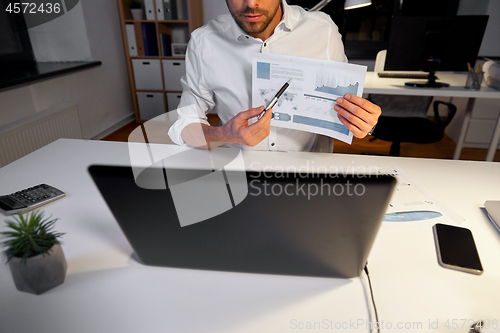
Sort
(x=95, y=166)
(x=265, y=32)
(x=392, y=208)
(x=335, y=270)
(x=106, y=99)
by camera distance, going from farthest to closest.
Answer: (x=106, y=99), (x=265, y=32), (x=392, y=208), (x=335, y=270), (x=95, y=166)

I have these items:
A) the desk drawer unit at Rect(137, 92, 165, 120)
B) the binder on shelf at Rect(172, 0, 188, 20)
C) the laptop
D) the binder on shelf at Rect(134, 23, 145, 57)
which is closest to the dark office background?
the binder on shelf at Rect(172, 0, 188, 20)

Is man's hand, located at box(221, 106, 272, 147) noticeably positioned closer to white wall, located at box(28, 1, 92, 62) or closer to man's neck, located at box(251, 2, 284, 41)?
man's neck, located at box(251, 2, 284, 41)

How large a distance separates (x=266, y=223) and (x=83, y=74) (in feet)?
9.94

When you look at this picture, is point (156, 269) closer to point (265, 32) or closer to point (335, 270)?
point (335, 270)

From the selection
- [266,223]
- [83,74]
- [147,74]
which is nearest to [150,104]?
[147,74]

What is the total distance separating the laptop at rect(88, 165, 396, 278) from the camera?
45 cm

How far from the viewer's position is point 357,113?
0.90 metres

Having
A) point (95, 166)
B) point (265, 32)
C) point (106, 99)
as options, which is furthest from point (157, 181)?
point (106, 99)

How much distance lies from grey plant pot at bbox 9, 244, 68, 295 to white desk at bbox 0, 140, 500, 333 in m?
0.02

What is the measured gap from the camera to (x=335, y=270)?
58 cm

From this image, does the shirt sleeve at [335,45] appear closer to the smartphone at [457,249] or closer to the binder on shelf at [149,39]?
the smartphone at [457,249]

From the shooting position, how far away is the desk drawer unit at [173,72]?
340cm

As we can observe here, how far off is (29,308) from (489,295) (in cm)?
81

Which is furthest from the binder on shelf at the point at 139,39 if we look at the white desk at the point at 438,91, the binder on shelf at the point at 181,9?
the white desk at the point at 438,91
